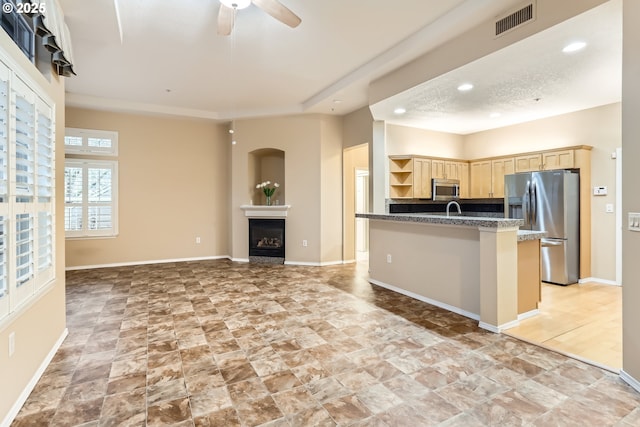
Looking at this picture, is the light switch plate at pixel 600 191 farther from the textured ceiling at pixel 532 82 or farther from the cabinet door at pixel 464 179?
the cabinet door at pixel 464 179

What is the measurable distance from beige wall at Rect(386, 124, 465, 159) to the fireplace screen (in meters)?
2.69

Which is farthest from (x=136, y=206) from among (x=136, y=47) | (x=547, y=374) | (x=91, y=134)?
(x=547, y=374)

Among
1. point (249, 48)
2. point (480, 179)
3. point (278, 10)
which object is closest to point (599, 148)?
point (480, 179)

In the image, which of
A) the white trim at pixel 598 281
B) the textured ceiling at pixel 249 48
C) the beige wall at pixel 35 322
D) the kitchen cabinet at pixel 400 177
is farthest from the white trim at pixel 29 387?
the white trim at pixel 598 281

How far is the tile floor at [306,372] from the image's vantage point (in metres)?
1.87

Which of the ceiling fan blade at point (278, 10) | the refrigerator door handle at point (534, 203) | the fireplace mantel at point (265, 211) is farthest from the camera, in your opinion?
the fireplace mantel at point (265, 211)

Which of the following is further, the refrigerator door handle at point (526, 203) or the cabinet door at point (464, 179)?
the cabinet door at point (464, 179)

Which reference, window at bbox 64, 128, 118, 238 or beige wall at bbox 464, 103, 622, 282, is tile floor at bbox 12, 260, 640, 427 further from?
beige wall at bbox 464, 103, 622, 282

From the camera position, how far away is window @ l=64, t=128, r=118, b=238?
5840 millimetres

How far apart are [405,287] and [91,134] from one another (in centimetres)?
614

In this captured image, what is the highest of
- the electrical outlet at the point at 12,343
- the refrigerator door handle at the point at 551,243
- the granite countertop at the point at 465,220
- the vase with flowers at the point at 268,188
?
the vase with flowers at the point at 268,188

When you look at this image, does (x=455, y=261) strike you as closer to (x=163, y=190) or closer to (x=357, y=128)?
(x=357, y=128)

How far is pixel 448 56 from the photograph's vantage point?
3504 millimetres

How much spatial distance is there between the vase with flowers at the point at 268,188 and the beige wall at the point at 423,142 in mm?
2519
